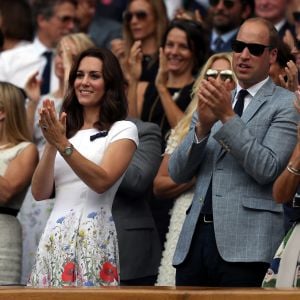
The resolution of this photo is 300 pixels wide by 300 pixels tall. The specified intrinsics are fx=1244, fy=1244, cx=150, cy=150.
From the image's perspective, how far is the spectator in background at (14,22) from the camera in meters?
12.7

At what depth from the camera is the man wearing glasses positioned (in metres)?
11.5

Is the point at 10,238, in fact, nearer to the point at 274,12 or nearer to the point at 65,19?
the point at 274,12

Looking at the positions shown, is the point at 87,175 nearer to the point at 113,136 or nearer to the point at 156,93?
the point at 113,136

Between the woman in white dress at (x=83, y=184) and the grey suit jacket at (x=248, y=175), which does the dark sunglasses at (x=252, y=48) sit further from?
the woman in white dress at (x=83, y=184)

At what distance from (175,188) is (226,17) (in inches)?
114

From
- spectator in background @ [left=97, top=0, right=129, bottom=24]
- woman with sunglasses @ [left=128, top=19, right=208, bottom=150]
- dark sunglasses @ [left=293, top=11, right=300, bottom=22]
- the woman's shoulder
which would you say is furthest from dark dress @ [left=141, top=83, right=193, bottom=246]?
spectator in background @ [left=97, top=0, right=129, bottom=24]

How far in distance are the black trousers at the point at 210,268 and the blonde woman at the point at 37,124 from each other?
8.31ft

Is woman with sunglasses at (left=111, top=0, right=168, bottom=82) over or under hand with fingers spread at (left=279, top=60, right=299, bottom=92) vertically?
over

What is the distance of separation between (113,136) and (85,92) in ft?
1.42

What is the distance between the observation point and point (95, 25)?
13.4 meters

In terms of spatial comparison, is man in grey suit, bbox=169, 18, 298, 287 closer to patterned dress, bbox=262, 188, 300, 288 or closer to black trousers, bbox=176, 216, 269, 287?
black trousers, bbox=176, 216, 269, 287

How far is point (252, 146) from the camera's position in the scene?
24.4ft

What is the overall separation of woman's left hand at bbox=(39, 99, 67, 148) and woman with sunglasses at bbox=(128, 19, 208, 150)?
97.6 inches

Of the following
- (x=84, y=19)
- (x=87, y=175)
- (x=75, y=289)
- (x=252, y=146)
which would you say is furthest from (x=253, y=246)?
(x=84, y=19)
